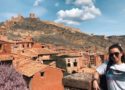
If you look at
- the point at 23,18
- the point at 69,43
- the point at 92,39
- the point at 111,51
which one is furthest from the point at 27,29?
the point at 111,51

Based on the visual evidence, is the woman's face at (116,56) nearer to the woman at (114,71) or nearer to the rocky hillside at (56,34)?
the woman at (114,71)

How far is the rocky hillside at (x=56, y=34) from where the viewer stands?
5384 inches

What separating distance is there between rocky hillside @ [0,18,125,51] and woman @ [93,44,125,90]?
126m

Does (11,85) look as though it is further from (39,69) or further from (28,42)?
(28,42)

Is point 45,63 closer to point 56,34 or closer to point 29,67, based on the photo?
point 29,67

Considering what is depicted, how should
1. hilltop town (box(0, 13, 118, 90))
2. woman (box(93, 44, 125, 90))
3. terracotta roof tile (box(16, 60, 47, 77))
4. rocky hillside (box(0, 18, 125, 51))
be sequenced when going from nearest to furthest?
woman (box(93, 44, 125, 90)), terracotta roof tile (box(16, 60, 47, 77)), hilltop town (box(0, 13, 118, 90)), rocky hillside (box(0, 18, 125, 51))

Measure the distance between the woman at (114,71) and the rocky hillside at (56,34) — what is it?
12615 cm

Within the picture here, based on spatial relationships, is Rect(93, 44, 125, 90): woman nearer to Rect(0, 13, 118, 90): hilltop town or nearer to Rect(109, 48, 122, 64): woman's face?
Rect(109, 48, 122, 64): woman's face

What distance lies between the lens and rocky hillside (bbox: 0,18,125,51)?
13675cm

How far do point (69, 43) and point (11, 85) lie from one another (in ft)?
390

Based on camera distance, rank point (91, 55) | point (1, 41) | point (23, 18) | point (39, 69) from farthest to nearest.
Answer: point (23, 18)
point (91, 55)
point (1, 41)
point (39, 69)

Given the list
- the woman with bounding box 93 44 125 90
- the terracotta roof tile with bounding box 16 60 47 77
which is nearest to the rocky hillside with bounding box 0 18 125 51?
the terracotta roof tile with bounding box 16 60 47 77

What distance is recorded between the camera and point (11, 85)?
17906 millimetres

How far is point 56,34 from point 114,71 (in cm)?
14090
